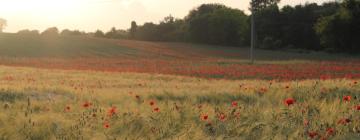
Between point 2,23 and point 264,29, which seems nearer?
point 264,29

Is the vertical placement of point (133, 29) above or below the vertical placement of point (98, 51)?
above

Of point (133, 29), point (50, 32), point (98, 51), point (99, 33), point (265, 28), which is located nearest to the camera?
point (98, 51)

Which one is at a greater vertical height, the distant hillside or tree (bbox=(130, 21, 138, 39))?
tree (bbox=(130, 21, 138, 39))

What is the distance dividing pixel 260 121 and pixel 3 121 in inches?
134

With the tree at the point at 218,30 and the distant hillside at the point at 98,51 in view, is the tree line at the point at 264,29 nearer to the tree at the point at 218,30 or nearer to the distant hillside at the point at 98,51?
the tree at the point at 218,30

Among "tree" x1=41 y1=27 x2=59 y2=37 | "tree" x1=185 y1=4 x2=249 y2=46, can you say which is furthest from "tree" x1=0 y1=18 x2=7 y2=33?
"tree" x1=185 y1=4 x2=249 y2=46

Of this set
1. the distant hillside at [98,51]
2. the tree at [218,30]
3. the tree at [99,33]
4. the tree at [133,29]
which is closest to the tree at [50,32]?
the distant hillside at [98,51]

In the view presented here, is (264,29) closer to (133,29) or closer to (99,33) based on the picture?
(133,29)

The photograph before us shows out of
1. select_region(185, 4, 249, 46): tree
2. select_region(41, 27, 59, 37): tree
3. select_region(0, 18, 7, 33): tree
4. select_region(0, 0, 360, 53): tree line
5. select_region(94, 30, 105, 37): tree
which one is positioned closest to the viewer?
select_region(0, 0, 360, 53): tree line

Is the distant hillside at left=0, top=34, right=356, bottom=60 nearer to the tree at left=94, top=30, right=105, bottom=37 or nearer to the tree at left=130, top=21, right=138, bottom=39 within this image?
the tree at left=130, top=21, right=138, bottom=39

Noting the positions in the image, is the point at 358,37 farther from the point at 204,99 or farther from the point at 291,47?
the point at 204,99

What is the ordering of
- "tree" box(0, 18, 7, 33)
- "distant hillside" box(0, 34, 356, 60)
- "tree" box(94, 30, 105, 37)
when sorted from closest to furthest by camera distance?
"distant hillside" box(0, 34, 356, 60), "tree" box(94, 30, 105, 37), "tree" box(0, 18, 7, 33)

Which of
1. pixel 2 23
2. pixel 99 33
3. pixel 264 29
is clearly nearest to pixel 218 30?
pixel 264 29

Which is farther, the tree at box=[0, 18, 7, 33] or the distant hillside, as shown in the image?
the tree at box=[0, 18, 7, 33]
